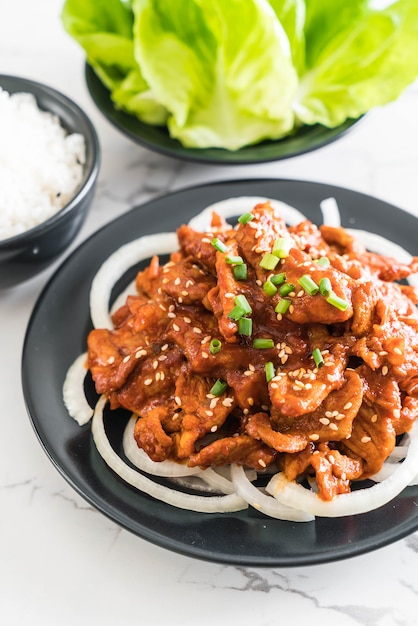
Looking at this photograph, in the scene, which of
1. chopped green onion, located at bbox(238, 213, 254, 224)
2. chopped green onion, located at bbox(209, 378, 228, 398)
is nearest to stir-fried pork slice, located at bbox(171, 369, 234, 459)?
chopped green onion, located at bbox(209, 378, 228, 398)

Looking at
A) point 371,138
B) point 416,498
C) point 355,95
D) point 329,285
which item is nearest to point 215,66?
point 355,95

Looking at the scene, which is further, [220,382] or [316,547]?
[220,382]

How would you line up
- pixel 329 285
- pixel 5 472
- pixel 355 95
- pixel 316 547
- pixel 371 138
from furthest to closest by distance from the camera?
pixel 371 138 < pixel 355 95 < pixel 5 472 < pixel 329 285 < pixel 316 547

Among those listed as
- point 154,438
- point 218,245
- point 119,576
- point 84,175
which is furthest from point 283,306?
point 84,175

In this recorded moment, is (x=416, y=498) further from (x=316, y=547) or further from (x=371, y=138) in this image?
(x=371, y=138)

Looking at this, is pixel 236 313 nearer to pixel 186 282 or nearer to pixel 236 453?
pixel 186 282

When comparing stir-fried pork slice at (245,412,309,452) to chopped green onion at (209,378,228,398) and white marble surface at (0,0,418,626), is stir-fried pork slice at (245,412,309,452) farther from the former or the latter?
white marble surface at (0,0,418,626)

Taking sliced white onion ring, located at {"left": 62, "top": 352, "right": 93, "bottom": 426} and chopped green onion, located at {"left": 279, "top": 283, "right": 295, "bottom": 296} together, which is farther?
sliced white onion ring, located at {"left": 62, "top": 352, "right": 93, "bottom": 426}
